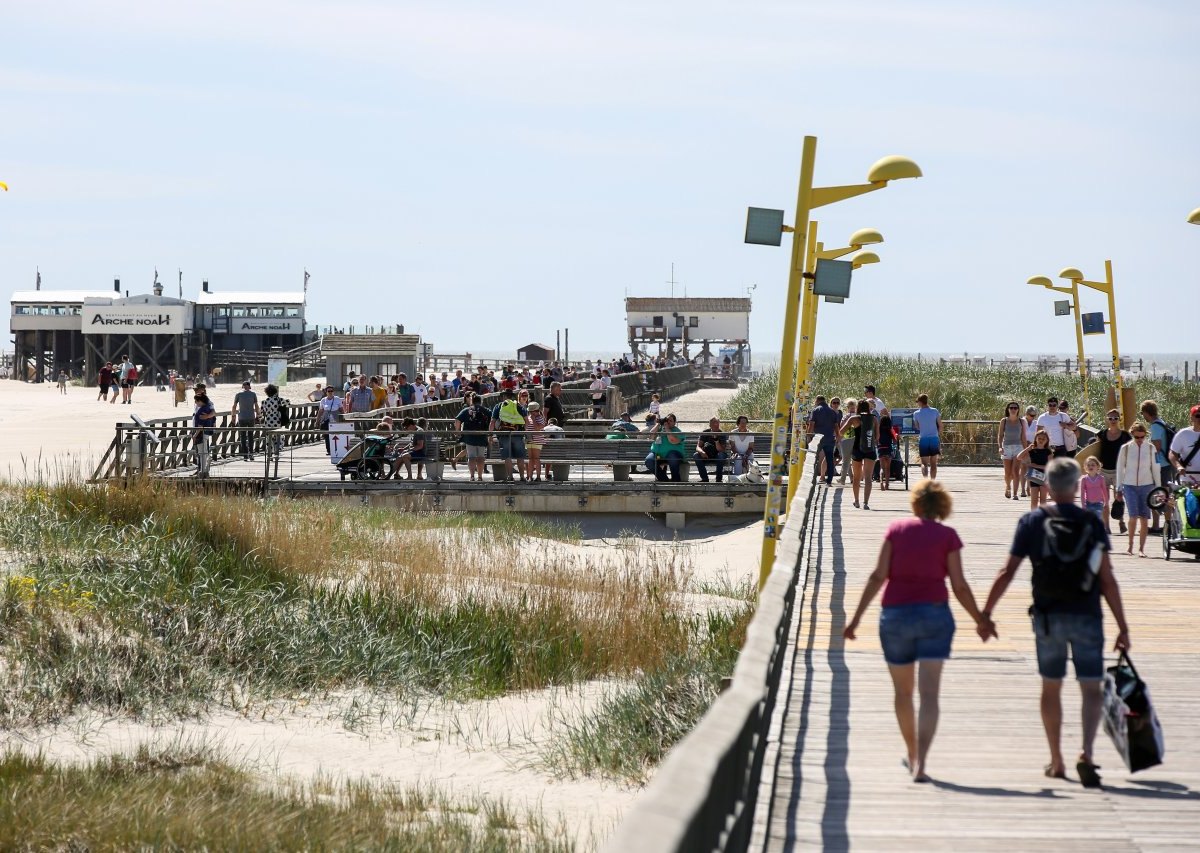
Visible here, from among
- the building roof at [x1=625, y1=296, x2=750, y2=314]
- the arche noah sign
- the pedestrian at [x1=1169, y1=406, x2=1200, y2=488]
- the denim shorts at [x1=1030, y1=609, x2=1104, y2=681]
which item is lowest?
the denim shorts at [x1=1030, y1=609, x2=1104, y2=681]

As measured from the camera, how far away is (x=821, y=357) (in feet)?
186

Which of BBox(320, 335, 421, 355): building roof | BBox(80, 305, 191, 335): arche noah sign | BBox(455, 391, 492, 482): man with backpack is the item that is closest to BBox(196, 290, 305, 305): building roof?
BBox(80, 305, 191, 335): arche noah sign

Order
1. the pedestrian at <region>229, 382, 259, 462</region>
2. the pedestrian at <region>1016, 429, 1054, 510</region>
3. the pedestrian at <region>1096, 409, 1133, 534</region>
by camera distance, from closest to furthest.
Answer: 1. the pedestrian at <region>1096, 409, 1133, 534</region>
2. the pedestrian at <region>1016, 429, 1054, 510</region>
3. the pedestrian at <region>229, 382, 259, 462</region>

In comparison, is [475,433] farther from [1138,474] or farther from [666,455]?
[1138,474]

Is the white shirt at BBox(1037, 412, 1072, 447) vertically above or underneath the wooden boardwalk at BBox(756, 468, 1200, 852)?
above

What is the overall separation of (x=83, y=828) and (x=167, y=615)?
16.6ft

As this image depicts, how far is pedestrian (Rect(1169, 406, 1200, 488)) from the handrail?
8.07 metres

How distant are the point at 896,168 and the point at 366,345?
1539 inches

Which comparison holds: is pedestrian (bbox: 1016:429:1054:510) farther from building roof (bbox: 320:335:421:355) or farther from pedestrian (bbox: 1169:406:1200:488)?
building roof (bbox: 320:335:421:355)

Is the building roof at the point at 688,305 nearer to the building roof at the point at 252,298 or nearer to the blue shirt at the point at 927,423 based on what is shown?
the building roof at the point at 252,298

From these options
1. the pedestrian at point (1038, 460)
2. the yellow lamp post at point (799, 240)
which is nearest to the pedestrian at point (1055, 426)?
the pedestrian at point (1038, 460)

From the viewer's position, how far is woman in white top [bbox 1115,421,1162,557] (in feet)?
47.6

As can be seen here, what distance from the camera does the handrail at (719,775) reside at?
379 cm

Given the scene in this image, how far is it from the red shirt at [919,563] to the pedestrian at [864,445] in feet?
40.6
